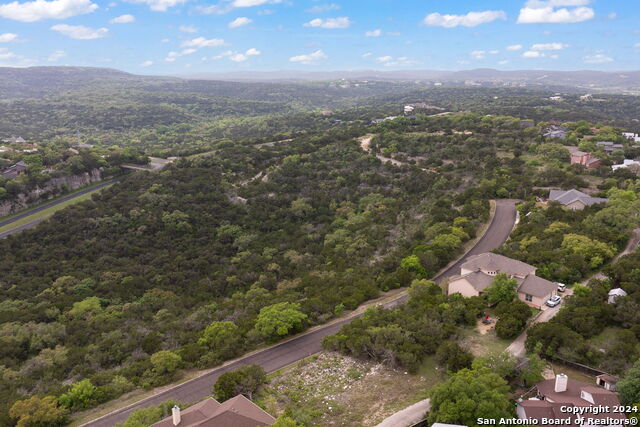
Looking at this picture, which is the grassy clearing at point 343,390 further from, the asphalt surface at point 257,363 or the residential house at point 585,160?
the residential house at point 585,160

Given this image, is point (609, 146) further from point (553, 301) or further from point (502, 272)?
point (553, 301)

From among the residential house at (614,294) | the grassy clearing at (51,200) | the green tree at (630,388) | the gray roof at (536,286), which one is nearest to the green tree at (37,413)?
the green tree at (630,388)

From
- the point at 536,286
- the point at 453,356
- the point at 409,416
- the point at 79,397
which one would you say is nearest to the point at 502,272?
the point at 536,286

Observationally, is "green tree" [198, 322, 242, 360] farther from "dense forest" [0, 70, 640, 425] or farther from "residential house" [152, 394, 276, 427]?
"residential house" [152, 394, 276, 427]

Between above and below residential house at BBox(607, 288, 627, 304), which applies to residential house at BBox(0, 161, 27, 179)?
above

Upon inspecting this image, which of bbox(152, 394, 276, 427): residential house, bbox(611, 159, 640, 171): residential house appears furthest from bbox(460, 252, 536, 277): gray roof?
bbox(611, 159, 640, 171): residential house
